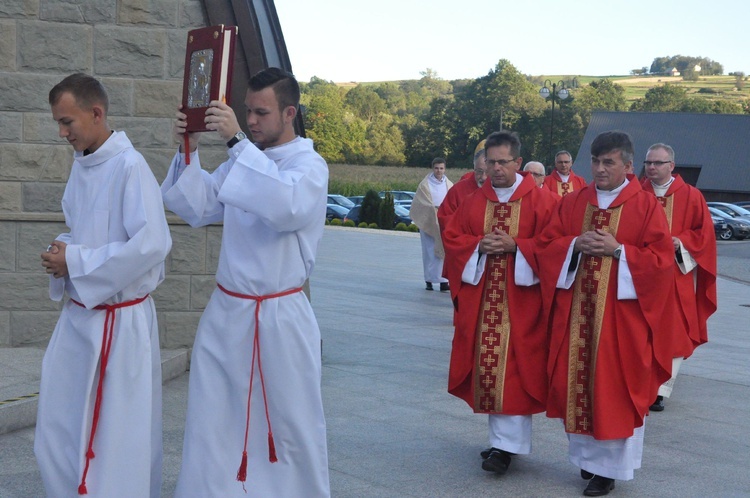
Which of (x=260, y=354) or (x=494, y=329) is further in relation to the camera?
(x=494, y=329)

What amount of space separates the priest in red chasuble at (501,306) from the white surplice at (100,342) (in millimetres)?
2341

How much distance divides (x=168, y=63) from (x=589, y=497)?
182 inches

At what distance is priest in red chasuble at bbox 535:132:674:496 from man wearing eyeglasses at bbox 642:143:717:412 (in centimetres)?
200

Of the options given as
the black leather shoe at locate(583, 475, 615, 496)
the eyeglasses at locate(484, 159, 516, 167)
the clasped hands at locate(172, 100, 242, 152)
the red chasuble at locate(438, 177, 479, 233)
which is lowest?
the black leather shoe at locate(583, 475, 615, 496)

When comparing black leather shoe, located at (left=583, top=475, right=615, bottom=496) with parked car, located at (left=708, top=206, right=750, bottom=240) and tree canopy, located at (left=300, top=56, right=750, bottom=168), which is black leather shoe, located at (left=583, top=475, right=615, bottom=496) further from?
tree canopy, located at (left=300, top=56, right=750, bottom=168)

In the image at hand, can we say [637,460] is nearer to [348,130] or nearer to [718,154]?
[718,154]

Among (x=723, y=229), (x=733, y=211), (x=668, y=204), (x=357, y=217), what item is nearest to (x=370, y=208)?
(x=357, y=217)

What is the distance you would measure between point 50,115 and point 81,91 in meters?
3.97

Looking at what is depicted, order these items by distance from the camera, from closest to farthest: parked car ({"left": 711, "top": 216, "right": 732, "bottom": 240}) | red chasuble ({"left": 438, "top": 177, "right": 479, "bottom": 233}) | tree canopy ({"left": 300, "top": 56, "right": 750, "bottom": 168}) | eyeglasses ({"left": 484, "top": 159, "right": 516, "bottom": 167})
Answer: eyeglasses ({"left": 484, "top": 159, "right": 516, "bottom": 167}), red chasuble ({"left": 438, "top": 177, "right": 479, "bottom": 233}), parked car ({"left": 711, "top": 216, "right": 732, "bottom": 240}), tree canopy ({"left": 300, "top": 56, "right": 750, "bottom": 168})

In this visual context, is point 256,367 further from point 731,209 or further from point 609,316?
point 731,209

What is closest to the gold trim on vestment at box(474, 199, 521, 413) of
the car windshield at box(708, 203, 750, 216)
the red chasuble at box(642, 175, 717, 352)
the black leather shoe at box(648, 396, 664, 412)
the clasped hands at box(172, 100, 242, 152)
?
the red chasuble at box(642, 175, 717, 352)

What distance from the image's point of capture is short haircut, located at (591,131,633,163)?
18.4 feet

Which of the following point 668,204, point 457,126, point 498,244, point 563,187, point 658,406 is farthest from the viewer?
point 457,126

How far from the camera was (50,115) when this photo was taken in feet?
25.6
